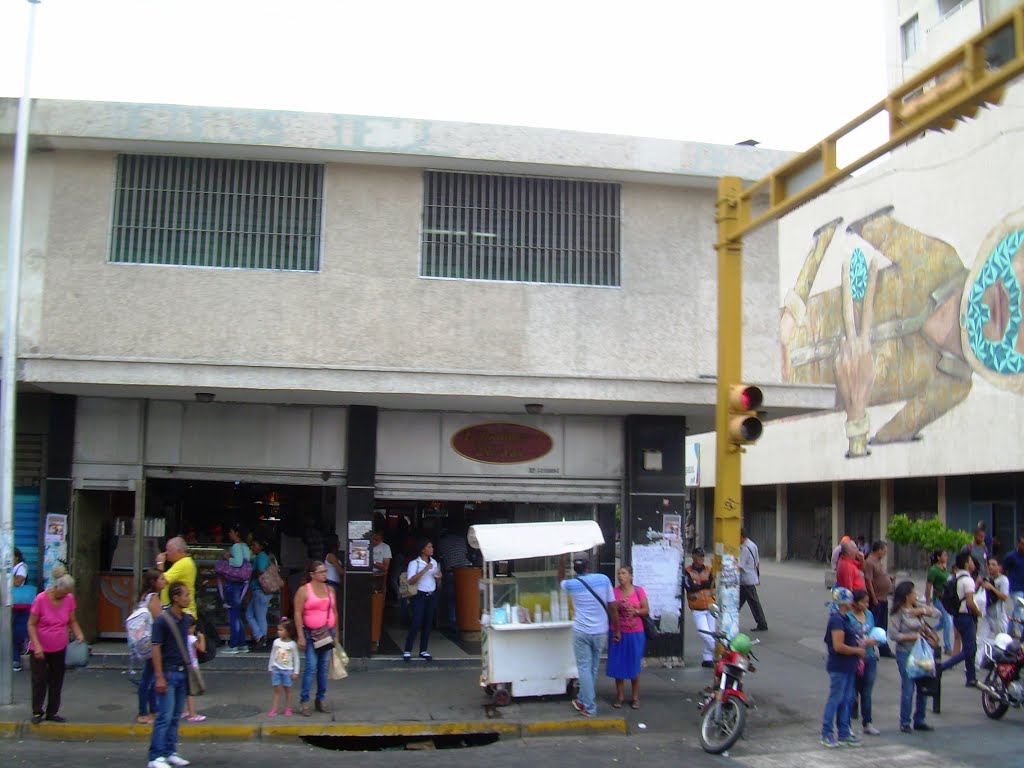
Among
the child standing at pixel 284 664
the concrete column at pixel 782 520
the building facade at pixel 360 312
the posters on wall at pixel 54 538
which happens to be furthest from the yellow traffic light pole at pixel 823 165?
the concrete column at pixel 782 520

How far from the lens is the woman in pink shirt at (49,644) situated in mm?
9328

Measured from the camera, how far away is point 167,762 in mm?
8164

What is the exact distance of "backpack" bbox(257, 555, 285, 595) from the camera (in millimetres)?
13320

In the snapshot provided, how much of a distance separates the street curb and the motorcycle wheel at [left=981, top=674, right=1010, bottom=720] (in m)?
3.94

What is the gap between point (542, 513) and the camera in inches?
593

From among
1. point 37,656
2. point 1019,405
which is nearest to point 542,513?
point 37,656

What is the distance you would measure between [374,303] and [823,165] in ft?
19.5

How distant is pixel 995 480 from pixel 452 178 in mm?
21487

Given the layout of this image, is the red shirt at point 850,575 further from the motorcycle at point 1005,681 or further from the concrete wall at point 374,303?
the concrete wall at point 374,303

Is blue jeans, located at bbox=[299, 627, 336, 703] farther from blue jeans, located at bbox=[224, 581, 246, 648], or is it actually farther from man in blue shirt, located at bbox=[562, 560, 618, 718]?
blue jeans, located at bbox=[224, 581, 246, 648]

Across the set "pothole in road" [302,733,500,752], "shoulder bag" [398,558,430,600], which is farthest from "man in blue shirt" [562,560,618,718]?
"shoulder bag" [398,558,430,600]

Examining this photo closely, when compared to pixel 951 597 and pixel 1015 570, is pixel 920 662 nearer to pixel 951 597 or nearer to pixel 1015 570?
pixel 951 597

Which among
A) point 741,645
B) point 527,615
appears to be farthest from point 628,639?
point 741,645

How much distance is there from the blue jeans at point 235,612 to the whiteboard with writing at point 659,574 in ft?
17.6
